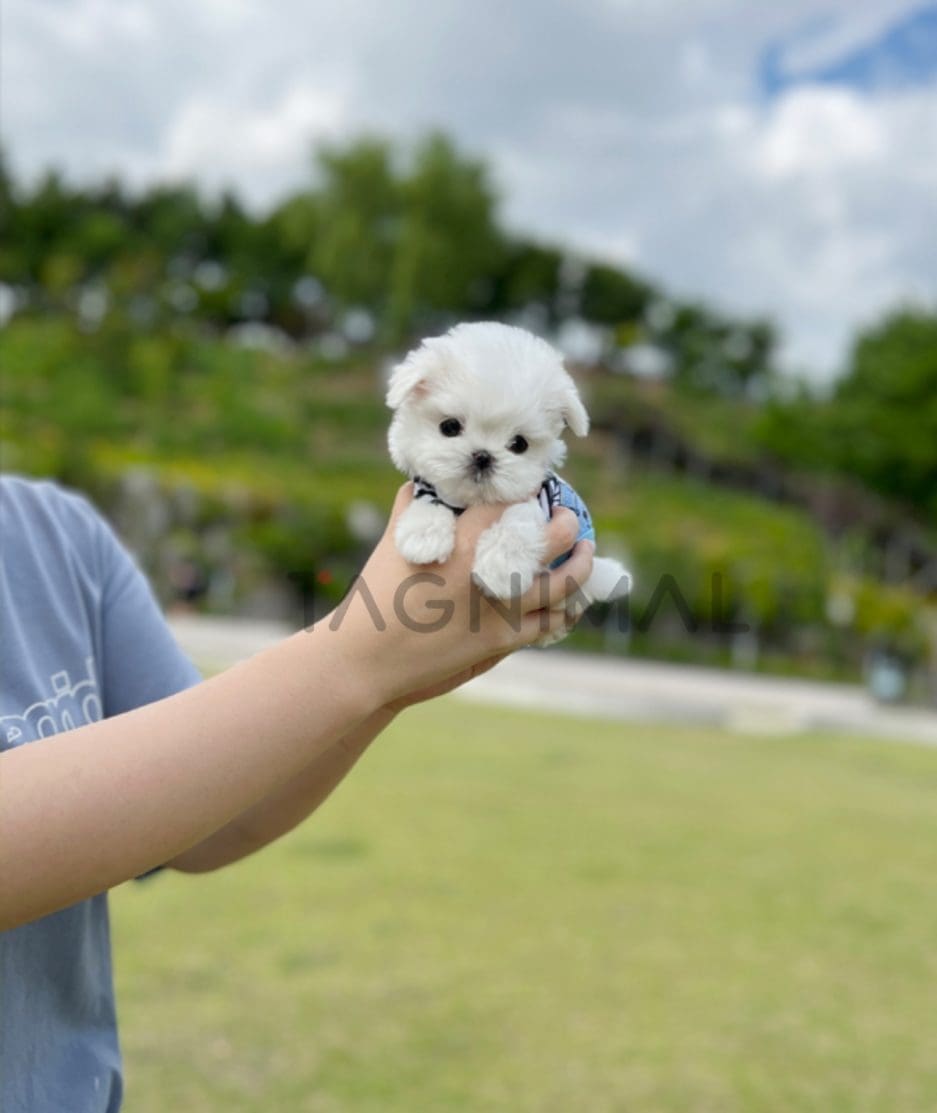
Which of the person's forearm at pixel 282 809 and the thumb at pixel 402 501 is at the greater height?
the thumb at pixel 402 501

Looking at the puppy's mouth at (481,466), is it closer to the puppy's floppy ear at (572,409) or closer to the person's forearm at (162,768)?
the puppy's floppy ear at (572,409)

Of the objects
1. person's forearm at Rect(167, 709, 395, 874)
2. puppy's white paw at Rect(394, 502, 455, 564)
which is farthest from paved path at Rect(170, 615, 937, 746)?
puppy's white paw at Rect(394, 502, 455, 564)

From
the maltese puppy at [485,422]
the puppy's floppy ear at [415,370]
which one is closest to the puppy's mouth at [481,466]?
the maltese puppy at [485,422]

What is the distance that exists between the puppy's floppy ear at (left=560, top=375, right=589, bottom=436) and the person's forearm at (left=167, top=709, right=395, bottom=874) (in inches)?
15.3

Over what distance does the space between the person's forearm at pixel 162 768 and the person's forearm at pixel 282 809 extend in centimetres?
28

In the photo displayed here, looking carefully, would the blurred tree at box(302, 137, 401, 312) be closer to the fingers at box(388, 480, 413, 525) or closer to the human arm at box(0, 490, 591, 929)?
the fingers at box(388, 480, 413, 525)

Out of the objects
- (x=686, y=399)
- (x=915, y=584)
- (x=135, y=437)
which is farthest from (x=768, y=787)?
(x=686, y=399)

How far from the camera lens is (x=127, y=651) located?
1.57m

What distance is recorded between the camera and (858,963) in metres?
5.38

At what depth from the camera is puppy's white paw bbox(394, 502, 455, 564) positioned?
3.81 feet

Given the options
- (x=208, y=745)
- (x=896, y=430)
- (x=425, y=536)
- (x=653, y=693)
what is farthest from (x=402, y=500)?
(x=896, y=430)

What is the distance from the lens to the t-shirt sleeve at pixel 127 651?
1562mm

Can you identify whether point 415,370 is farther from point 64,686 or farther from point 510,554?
point 64,686

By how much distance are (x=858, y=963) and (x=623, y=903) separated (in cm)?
115
